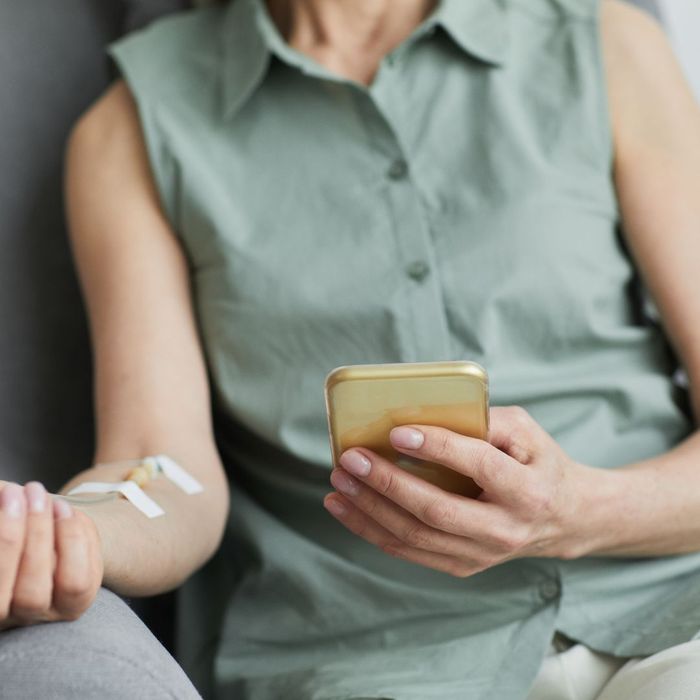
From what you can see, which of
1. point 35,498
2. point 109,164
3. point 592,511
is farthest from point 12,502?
point 109,164

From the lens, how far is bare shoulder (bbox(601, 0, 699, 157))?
1167mm

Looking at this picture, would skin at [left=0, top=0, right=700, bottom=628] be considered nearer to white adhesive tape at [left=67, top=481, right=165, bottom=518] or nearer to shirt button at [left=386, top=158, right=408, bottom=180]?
white adhesive tape at [left=67, top=481, right=165, bottom=518]

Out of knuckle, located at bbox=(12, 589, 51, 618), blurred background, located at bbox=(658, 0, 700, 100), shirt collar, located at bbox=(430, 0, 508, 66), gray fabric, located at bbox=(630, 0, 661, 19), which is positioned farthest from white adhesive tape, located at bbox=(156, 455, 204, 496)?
blurred background, located at bbox=(658, 0, 700, 100)

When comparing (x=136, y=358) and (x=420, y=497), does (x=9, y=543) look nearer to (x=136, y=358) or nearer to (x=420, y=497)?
(x=420, y=497)

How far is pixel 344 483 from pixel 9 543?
241 mm

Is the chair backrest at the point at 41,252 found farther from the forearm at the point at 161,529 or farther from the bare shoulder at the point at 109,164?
the forearm at the point at 161,529

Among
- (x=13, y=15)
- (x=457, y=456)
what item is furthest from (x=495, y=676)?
(x=13, y=15)

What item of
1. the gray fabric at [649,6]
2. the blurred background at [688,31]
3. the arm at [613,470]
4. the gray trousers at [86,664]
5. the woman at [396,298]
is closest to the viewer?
the gray trousers at [86,664]

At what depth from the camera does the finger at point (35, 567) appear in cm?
73

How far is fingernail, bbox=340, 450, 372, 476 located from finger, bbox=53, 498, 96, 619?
0.19 m

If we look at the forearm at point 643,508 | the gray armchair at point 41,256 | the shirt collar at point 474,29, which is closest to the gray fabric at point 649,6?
the gray armchair at point 41,256

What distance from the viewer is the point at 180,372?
1150mm

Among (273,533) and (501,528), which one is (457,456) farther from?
(273,533)

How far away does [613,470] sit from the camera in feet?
3.29
